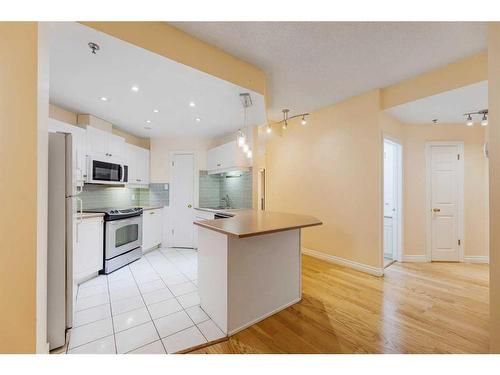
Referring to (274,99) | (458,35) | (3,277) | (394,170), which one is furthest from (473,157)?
(3,277)

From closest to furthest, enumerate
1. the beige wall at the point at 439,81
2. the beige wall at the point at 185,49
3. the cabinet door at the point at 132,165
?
the beige wall at the point at 185,49 → the beige wall at the point at 439,81 → the cabinet door at the point at 132,165

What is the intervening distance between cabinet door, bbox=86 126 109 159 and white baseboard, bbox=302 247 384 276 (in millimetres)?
3850

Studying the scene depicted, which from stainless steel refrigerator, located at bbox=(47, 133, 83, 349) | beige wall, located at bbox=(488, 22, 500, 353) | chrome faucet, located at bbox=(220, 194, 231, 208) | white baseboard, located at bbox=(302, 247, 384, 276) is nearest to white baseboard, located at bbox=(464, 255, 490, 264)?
white baseboard, located at bbox=(302, 247, 384, 276)

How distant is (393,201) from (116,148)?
486 centimetres

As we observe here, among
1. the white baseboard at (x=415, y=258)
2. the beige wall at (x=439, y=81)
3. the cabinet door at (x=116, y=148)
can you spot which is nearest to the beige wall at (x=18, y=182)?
the cabinet door at (x=116, y=148)

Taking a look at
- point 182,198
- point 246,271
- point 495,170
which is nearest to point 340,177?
point 495,170

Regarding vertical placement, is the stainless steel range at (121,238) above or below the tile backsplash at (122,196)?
below

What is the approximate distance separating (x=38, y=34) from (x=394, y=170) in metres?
4.51

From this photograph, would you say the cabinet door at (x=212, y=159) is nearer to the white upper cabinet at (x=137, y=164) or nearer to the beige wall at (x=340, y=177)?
the white upper cabinet at (x=137, y=164)

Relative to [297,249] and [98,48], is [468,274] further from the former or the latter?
[98,48]

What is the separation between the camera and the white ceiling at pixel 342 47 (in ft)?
6.10

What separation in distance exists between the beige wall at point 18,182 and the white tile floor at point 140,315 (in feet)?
2.16

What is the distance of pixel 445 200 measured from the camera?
371 cm

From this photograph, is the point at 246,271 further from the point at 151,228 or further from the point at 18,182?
the point at 151,228
